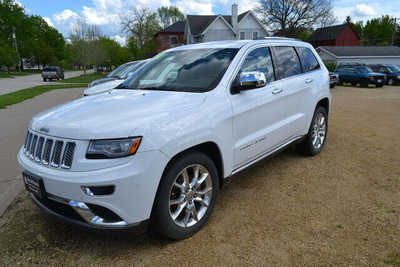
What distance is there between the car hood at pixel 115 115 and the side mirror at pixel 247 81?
45 centimetres

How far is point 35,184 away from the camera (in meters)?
2.58

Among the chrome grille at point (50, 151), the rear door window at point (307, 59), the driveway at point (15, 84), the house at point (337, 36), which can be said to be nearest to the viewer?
the chrome grille at point (50, 151)

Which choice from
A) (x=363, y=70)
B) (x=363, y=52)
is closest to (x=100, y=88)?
(x=363, y=70)

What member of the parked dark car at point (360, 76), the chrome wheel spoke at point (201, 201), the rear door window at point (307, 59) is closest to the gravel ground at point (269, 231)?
the chrome wheel spoke at point (201, 201)

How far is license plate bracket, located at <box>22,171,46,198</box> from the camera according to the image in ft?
8.23

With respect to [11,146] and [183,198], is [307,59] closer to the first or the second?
[183,198]

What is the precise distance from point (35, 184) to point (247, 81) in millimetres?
2193

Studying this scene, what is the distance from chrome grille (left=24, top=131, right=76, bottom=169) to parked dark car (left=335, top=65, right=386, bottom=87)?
22491 mm

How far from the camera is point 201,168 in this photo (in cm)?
293

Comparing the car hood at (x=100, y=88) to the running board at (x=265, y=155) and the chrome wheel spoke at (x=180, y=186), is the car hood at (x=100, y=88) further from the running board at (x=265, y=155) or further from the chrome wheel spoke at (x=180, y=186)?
the chrome wheel spoke at (x=180, y=186)

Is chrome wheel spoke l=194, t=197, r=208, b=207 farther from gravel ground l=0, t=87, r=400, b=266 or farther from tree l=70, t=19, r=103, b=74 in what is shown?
tree l=70, t=19, r=103, b=74

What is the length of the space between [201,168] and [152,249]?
33.6 inches

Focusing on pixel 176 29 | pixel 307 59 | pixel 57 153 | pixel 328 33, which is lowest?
pixel 57 153

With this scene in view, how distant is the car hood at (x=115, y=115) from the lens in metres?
2.39
